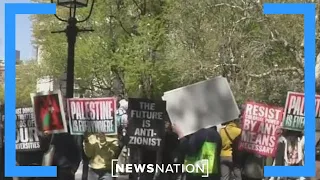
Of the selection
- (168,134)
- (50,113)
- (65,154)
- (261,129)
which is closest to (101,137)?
(65,154)

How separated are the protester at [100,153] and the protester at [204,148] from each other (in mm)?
968

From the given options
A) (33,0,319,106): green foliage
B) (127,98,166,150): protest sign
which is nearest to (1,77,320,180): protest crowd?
(127,98,166,150): protest sign

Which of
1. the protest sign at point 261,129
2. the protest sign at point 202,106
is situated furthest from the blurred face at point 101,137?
the protest sign at point 261,129

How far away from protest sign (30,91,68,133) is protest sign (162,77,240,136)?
60.5 inches

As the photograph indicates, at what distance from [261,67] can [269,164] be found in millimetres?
7302

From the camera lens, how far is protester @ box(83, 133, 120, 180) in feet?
28.3

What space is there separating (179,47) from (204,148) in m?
7.06

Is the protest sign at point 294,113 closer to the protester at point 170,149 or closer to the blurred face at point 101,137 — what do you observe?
the protester at point 170,149

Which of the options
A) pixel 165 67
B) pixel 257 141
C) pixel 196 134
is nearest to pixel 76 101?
pixel 196 134

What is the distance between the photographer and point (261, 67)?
1584 cm

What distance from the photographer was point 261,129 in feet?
28.4

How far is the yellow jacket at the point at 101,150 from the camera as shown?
8617 mm

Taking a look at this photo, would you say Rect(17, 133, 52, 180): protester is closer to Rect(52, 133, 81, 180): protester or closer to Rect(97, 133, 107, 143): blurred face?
Rect(52, 133, 81, 180): protester

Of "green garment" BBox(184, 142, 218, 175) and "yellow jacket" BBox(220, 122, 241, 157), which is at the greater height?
"yellow jacket" BBox(220, 122, 241, 157)
